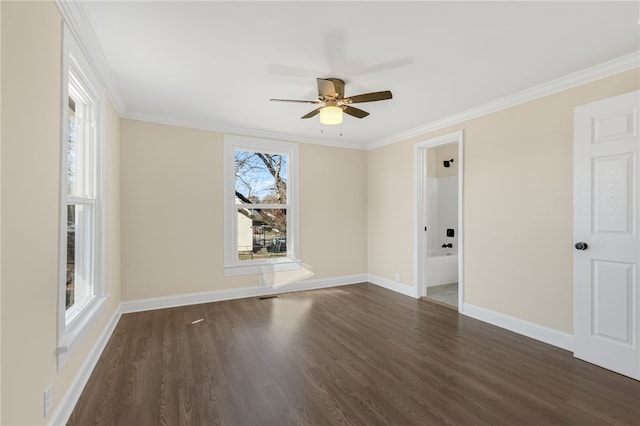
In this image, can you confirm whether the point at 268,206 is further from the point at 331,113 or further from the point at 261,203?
the point at 331,113

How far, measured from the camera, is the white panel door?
2.41m

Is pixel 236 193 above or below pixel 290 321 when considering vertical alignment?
above

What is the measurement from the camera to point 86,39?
2156 mm

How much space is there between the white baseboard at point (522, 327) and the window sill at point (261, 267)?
254 centimetres

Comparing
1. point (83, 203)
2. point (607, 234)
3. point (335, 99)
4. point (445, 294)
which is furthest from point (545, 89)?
point (83, 203)

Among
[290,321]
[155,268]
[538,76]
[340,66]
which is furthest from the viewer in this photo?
[155,268]

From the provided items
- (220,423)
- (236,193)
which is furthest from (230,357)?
(236,193)

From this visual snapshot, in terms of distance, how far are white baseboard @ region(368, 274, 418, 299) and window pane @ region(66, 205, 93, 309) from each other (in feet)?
13.0

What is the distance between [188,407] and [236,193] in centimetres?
309

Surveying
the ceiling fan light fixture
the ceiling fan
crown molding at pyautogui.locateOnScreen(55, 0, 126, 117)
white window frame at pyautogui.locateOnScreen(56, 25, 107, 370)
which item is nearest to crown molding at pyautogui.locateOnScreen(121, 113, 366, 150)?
crown molding at pyautogui.locateOnScreen(55, 0, 126, 117)

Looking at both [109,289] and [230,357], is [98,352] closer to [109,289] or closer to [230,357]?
[109,289]

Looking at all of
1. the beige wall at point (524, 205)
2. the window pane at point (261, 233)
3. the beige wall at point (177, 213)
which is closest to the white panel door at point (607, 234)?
the beige wall at point (524, 205)

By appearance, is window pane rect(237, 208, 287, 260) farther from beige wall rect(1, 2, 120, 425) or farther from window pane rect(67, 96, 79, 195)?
beige wall rect(1, 2, 120, 425)

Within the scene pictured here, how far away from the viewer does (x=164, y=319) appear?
3641 millimetres
